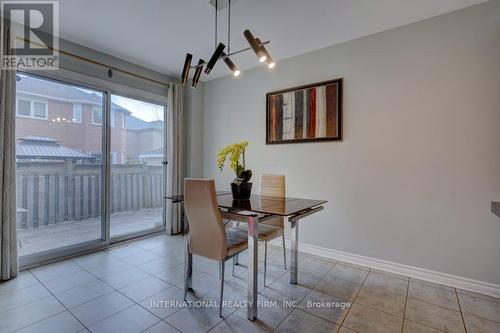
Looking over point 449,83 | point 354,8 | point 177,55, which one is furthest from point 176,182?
point 449,83

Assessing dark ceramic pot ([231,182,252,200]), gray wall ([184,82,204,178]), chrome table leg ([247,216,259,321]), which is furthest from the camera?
gray wall ([184,82,204,178])

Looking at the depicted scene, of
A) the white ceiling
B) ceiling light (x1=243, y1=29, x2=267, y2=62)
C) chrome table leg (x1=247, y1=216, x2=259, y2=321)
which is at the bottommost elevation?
chrome table leg (x1=247, y1=216, x2=259, y2=321)

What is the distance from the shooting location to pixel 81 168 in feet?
10.1

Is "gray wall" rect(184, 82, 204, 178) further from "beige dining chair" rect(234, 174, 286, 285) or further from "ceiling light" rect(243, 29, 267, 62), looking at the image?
"ceiling light" rect(243, 29, 267, 62)

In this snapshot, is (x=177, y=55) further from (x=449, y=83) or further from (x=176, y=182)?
(x=449, y=83)

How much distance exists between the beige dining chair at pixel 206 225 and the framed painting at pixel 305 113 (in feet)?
5.70

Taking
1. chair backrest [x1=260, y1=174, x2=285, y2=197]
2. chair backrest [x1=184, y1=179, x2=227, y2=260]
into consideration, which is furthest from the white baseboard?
chair backrest [x1=184, y1=179, x2=227, y2=260]

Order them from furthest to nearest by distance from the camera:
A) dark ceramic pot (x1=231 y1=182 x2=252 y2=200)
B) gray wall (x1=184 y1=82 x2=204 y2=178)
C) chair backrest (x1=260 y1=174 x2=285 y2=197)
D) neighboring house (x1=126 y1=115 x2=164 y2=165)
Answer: gray wall (x1=184 y1=82 x2=204 y2=178), neighboring house (x1=126 y1=115 x2=164 y2=165), chair backrest (x1=260 y1=174 x2=285 y2=197), dark ceramic pot (x1=231 y1=182 x2=252 y2=200)

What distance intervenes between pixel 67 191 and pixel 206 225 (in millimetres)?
2231

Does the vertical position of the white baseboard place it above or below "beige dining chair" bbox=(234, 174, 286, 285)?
below

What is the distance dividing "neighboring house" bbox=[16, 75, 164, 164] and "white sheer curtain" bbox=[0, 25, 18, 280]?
268mm

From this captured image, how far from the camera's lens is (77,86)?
118 inches

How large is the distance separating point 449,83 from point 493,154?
0.74m

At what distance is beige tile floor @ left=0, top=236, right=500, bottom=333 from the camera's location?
1.69 metres
